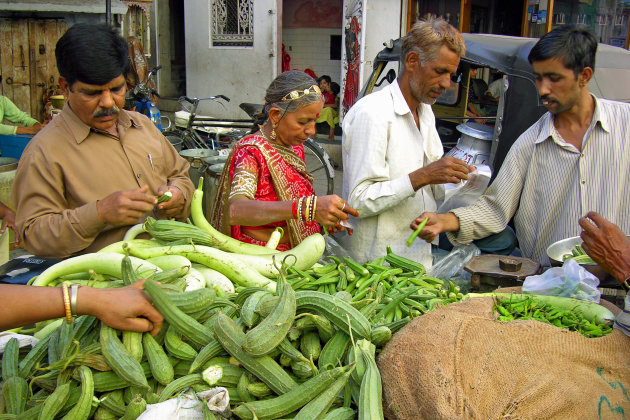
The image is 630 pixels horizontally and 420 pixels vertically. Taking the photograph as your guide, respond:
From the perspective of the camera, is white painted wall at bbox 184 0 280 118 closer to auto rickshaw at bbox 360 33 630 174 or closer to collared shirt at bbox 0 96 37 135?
collared shirt at bbox 0 96 37 135

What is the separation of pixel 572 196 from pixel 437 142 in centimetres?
82

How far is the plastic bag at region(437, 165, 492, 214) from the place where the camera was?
332cm

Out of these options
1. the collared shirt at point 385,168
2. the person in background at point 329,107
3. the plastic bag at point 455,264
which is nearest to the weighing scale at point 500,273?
the plastic bag at point 455,264

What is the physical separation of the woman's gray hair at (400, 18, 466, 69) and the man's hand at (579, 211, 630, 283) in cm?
118

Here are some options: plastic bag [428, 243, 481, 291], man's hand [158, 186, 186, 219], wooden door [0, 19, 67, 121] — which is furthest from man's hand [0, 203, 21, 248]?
wooden door [0, 19, 67, 121]

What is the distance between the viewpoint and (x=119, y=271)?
204 centimetres

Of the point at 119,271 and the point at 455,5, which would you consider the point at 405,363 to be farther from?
the point at 455,5

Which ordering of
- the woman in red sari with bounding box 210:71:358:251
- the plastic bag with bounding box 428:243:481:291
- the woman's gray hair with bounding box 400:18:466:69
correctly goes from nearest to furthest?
→ the woman in red sari with bounding box 210:71:358:251 < the woman's gray hair with bounding box 400:18:466:69 < the plastic bag with bounding box 428:243:481:291

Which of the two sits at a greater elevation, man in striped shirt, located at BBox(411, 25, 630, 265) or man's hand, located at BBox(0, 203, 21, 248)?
man in striped shirt, located at BBox(411, 25, 630, 265)

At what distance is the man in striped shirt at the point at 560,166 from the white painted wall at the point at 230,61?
411 inches

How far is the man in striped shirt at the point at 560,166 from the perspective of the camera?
2.84 m

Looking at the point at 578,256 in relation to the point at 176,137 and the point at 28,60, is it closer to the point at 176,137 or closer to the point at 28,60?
the point at 176,137

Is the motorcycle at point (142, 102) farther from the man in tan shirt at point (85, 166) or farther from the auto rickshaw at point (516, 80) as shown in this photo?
the man in tan shirt at point (85, 166)

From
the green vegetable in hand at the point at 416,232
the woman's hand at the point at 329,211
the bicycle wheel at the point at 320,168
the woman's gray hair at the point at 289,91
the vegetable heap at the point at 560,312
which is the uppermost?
the woman's gray hair at the point at 289,91
